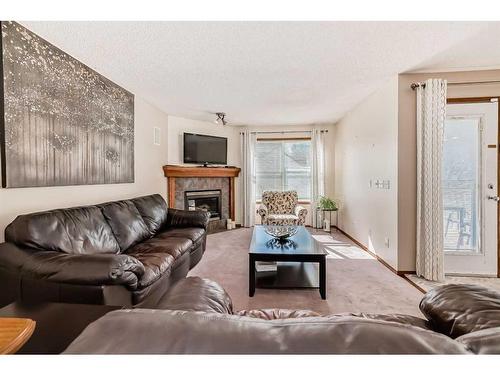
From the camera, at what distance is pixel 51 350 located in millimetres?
896

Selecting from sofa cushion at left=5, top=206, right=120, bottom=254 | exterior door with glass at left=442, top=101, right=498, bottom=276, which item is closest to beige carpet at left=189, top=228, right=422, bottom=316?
exterior door with glass at left=442, top=101, right=498, bottom=276

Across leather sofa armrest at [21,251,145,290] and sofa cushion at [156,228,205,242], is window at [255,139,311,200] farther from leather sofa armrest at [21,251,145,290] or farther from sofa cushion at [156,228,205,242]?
leather sofa armrest at [21,251,145,290]

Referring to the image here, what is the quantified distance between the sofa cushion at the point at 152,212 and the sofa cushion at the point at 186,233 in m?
0.12

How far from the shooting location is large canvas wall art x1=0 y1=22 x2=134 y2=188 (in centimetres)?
173

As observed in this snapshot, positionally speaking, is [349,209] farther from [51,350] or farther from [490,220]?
[51,350]

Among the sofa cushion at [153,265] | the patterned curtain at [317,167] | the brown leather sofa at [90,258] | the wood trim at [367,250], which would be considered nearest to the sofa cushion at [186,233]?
the brown leather sofa at [90,258]

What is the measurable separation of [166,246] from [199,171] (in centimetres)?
266

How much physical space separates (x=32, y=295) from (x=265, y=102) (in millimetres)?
3487

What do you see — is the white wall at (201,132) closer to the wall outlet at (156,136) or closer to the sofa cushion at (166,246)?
the wall outlet at (156,136)

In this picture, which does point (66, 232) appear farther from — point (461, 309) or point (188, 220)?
point (461, 309)

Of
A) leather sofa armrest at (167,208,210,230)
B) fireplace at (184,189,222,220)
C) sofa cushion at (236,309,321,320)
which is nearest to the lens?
sofa cushion at (236,309,321,320)

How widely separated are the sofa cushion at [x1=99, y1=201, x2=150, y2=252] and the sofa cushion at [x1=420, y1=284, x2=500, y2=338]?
245 cm

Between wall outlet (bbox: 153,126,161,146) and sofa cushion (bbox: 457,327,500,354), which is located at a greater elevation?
wall outlet (bbox: 153,126,161,146)
